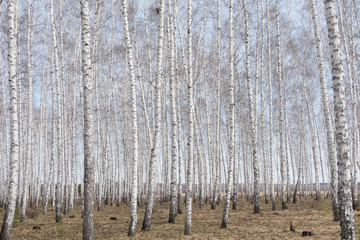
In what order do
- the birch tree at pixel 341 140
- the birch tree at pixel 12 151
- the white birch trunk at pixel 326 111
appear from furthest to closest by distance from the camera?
the white birch trunk at pixel 326 111
the birch tree at pixel 12 151
the birch tree at pixel 341 140

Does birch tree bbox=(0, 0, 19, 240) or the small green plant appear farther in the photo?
the small green plant

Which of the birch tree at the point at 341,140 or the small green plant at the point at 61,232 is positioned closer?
the birch tree at the point at 341,140

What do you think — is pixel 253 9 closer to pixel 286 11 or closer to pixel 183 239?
pixel 286 11

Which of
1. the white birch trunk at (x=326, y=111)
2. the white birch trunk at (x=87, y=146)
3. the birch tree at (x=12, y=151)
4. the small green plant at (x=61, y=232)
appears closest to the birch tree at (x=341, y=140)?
the white birch trunk at (x=87, y=146)

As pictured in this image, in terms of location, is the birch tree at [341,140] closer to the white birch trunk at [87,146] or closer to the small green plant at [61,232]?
the white birch trunk at [87,146]

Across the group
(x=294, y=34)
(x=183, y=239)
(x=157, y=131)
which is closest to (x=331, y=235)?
(x=183, y=239)

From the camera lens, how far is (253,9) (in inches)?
730

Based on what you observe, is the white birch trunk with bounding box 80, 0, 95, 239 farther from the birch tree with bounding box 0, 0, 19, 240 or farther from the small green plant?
the small green plant

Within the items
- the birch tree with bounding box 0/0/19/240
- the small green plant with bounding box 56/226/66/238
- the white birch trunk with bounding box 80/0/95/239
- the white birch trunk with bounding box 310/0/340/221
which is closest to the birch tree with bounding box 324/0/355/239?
the white birch trunk with bounding box 80/0/95/239

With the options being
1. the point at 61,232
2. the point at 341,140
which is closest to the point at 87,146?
the point at 341,140

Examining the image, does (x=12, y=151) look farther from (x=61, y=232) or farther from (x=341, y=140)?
(x=341, y=140)

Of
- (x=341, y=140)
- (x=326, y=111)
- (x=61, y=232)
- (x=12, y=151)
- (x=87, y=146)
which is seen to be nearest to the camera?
(x=341, y=140)

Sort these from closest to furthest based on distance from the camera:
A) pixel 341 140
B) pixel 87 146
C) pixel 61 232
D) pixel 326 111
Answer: pixel 341 140 < pixel 87 146 < pixel 61 232 < pixel 326 111

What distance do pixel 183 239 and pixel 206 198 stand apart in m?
15.2
